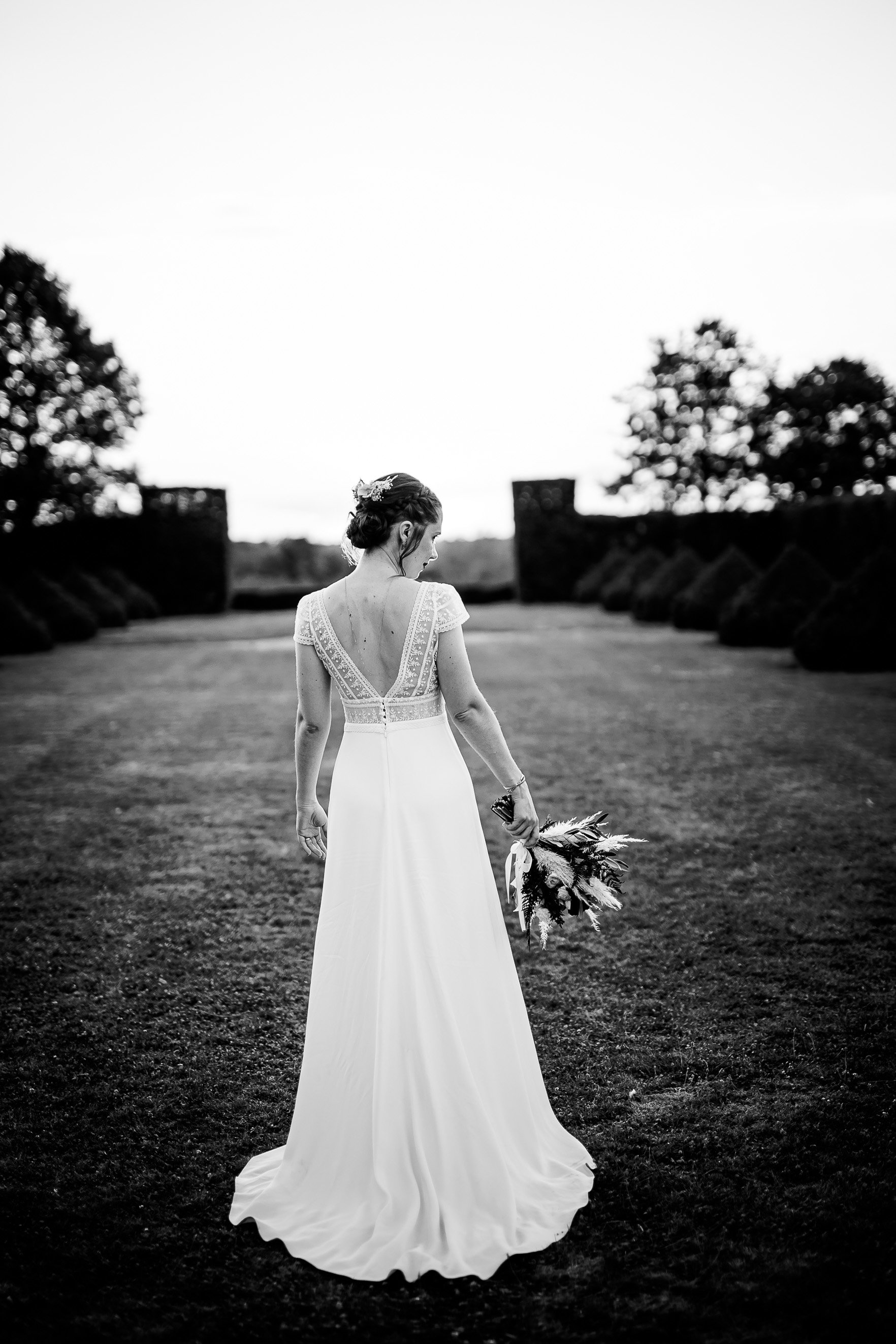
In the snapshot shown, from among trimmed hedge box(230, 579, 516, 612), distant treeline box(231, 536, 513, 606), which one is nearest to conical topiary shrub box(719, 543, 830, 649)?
trimmed hedge box(230, 579, 516, 612)

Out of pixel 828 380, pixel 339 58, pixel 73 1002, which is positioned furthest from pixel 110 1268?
pixel 828 380

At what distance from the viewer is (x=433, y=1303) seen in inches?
85.0

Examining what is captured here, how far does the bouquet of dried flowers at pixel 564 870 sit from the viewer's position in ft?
9.34

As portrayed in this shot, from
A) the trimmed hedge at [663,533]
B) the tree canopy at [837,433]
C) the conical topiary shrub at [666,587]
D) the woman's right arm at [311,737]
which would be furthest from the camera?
the tree canopy at [837,433]

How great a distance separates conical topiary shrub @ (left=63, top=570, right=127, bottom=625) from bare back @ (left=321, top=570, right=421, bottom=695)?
2247 centimetres

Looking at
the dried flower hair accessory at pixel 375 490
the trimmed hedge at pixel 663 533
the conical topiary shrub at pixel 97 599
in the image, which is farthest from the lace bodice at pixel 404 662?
the conical topiary shrub at pixel 97 599

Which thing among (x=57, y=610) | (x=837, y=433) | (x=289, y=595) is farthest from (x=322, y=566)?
(x=837, y=433)

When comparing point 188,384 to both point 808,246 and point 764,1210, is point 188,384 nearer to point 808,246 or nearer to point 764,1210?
point 808,246

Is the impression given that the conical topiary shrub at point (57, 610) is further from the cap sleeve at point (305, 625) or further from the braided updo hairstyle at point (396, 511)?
the braided updo hairstyle at point (396, 511)

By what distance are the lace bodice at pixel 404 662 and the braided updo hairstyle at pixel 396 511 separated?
6.9 inches

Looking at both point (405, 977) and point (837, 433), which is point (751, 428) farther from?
point (405, 977)

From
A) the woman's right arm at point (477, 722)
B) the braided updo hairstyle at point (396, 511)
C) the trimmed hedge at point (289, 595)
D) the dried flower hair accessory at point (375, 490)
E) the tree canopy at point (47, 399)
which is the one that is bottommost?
the woman's right arm at point (477, 722)

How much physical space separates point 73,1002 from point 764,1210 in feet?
9.69

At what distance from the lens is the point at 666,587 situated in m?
21.1
